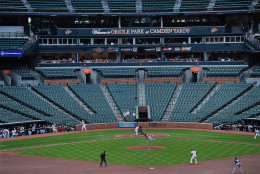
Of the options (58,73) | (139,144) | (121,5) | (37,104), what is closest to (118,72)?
(58,73)

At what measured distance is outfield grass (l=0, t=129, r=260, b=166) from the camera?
4147 cm

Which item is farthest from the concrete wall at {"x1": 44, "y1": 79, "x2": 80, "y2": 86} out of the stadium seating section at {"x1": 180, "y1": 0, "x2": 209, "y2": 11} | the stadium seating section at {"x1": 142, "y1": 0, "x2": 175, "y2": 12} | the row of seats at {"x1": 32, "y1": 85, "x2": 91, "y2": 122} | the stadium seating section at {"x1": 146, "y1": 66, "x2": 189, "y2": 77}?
the stadium seating section at {"x1": 180, "y1": 0, "x2": 209, "y2": 11}

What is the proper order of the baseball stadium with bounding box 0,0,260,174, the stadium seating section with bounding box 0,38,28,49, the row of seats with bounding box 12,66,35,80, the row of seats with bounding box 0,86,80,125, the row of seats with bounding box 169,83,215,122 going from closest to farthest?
1. the baseball stadium with bounding box 0,0,260,174
2. the row of seats with bounding box 0,86,80,125
3. the row of seats with bounding box 169,83,215,122
4. the row of seats with bounding box 12,66,35,80
5. the stadium seating section with bounding box 0,38,28,49

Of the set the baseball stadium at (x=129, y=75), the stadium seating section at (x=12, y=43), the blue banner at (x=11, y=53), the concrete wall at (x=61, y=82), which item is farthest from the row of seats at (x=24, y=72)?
the stadium seating section at (x=12, y=43)

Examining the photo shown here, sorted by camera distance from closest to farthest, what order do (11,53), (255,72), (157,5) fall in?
(11,53) < (255,72) < (157,5)

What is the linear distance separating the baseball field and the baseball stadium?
0.52ft

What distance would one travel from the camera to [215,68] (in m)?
87.6

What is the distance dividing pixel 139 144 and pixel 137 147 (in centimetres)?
236

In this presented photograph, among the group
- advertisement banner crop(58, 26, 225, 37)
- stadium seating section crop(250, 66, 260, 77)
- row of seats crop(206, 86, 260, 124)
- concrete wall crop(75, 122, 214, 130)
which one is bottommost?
concrete wall crop(75, 122, 214, 130)

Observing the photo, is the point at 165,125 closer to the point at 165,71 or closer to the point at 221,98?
the point at 221,98

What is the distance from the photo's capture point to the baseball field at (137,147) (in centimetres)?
4138

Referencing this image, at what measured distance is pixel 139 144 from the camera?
50312 mm

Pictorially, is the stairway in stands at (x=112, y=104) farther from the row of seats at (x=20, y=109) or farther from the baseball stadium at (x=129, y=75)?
the row of seats at (x=20, y=109)

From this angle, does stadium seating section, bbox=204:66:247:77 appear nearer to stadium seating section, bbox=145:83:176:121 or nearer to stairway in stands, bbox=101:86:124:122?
stadium seating section, bbox=145:83:176:121
